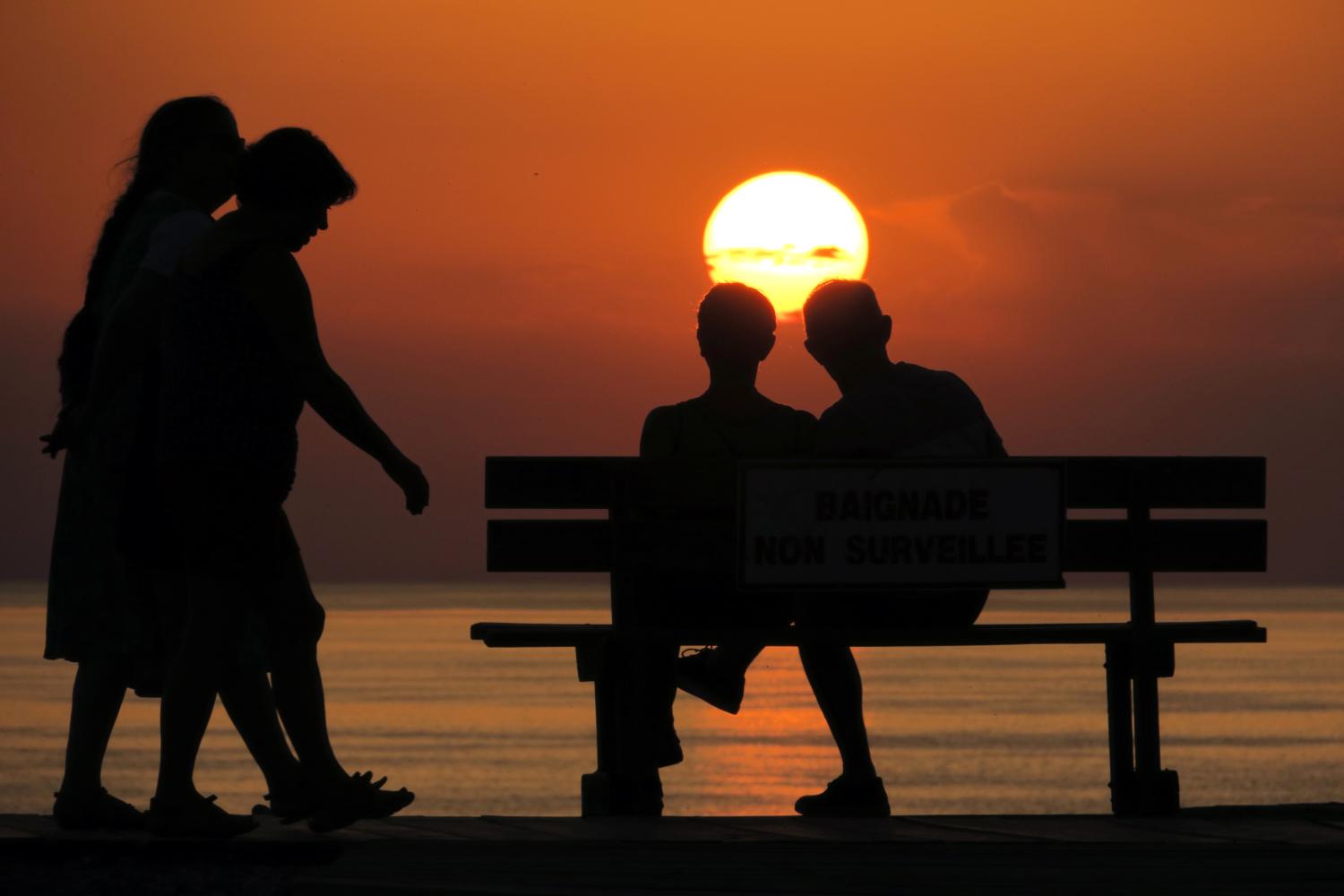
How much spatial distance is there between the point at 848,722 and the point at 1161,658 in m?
0.91

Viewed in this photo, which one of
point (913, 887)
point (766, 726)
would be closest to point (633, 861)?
point (913, 887)

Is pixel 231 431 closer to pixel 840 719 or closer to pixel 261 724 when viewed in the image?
pixel 261 724

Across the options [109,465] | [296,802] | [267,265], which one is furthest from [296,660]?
[267,265]

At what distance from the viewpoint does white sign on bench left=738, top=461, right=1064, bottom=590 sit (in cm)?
582

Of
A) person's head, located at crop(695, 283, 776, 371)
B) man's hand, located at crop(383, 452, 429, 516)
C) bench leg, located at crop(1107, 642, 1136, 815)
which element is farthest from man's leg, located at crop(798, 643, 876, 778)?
man's hand, located at crop(383, 452, 429, 516)

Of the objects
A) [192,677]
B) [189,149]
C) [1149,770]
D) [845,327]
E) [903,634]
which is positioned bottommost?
[1149,770]

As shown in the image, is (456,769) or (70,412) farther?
(456,769)

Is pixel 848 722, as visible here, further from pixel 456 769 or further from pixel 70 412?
pixel 456 769

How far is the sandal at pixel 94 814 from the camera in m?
5.27

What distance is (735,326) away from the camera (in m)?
6.07

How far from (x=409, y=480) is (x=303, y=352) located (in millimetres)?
397

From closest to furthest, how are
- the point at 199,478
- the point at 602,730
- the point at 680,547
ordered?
the point at 199,478 < the point at 680,547 < the point at 602,730

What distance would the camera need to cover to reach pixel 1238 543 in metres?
6.23

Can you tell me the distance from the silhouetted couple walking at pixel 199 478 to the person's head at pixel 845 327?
1478mm
